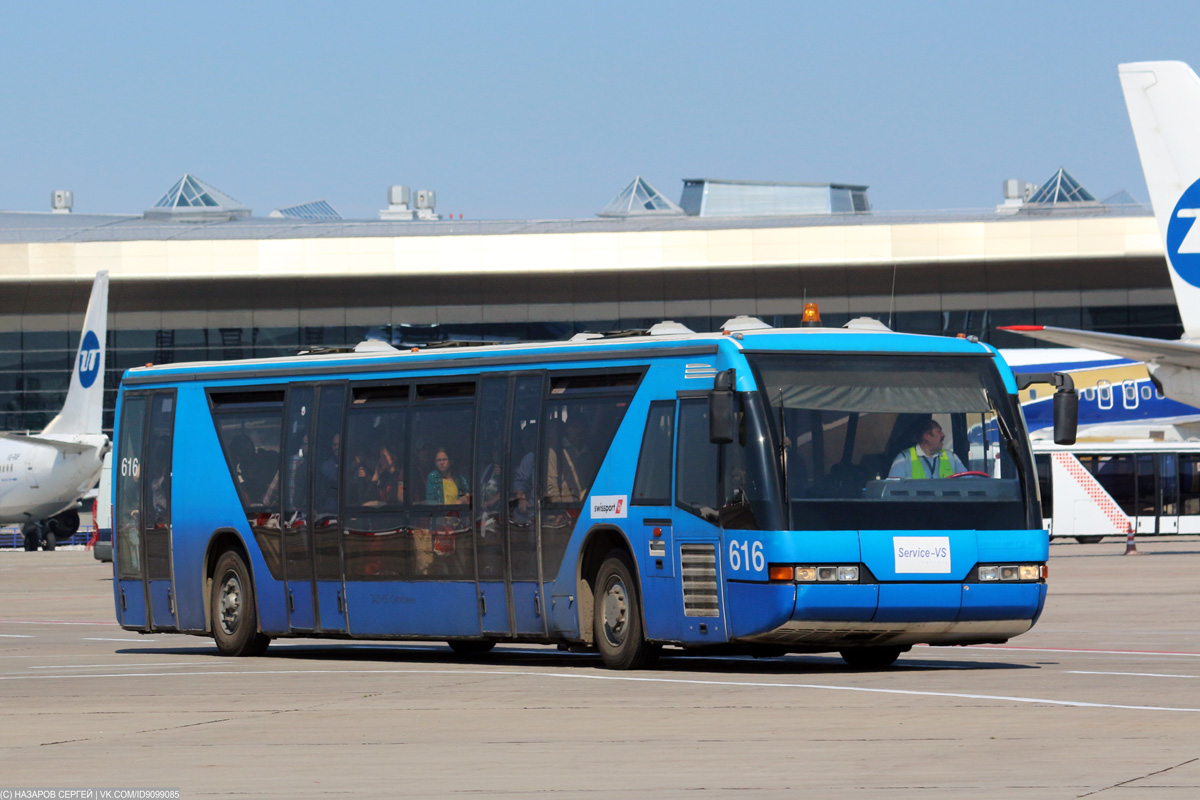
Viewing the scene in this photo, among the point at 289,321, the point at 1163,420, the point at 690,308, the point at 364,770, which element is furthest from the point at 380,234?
the point at 364,770

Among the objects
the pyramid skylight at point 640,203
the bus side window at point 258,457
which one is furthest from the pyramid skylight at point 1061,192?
the bus side window at point 258,457

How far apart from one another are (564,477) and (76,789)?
7980mm

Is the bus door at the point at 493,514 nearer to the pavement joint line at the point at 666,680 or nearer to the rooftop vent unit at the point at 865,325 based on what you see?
the pavement joint line at the point at 666,680

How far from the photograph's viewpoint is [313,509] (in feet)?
60.0

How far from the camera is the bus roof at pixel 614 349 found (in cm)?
1528

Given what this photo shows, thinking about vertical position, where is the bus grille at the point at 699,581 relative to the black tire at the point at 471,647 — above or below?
above

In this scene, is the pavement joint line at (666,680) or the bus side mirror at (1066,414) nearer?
the pavement joint line at (666,680)

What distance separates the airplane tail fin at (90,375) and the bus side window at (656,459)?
142ft

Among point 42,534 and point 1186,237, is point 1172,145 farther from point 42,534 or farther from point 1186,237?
point 42,534

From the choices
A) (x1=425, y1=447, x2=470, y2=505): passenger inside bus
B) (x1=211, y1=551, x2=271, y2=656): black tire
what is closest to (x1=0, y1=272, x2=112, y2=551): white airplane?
(x1=211, y1=551, x2=271, y2=656): black tire

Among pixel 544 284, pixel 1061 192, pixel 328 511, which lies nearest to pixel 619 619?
pixel 328 511

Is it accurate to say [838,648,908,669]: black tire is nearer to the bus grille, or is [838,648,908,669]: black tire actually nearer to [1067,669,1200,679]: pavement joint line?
[1067,669,1200,679]: pavement joint line

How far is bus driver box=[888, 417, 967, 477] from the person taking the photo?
15.0 m

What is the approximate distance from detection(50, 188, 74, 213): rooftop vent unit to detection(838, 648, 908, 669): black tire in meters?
81.2
